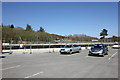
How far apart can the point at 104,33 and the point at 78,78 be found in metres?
151

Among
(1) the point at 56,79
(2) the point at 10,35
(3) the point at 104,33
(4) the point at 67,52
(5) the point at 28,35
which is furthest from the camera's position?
(3) the point at 104,33

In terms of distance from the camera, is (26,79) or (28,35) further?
(28,35)

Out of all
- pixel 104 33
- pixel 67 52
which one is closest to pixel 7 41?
pixel 67 52

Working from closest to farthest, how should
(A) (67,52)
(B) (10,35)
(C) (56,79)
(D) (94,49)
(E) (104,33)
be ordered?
(C) (56,79)
(D) (94,49)
(A) (67,52)
(B) (10,35)
(E) (104,33)

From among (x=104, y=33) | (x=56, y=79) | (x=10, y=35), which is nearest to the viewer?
(x=56, y=79)

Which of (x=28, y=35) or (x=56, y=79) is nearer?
(x=56, y=79)

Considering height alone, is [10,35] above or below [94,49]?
above

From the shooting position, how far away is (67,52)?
25422 millimetres

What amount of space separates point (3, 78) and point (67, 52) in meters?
17.8

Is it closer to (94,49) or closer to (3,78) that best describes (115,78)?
(3,78)

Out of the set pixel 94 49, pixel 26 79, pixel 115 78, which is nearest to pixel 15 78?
pixel 26 79

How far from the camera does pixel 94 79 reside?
791cm

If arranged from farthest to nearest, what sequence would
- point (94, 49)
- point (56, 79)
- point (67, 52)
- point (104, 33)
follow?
point (104, 33) → point (67, 52) → point (94, 49) → point (56, 79)

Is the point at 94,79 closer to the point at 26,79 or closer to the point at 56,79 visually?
the point at 56,79
